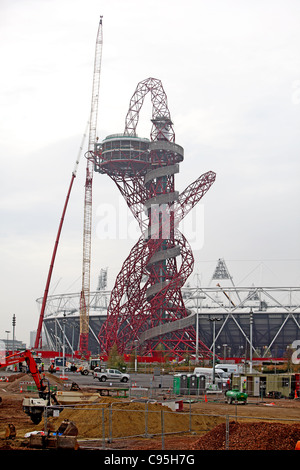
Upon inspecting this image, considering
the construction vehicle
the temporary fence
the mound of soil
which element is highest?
the mound of soil

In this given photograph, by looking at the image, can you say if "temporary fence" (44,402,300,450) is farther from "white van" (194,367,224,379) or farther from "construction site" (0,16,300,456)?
"white van" (194,367,224,379)

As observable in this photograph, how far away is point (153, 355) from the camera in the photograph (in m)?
121

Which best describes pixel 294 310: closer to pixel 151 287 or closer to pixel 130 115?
pixel 151 287

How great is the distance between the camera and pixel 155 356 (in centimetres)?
12012

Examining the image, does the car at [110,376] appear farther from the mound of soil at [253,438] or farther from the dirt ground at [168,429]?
the mound of soil at [253,438]

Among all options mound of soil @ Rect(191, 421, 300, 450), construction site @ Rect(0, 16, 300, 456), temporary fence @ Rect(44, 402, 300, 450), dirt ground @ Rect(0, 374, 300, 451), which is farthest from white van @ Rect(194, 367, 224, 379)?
mound of soil @ Rect(191, 421, 300, 450)

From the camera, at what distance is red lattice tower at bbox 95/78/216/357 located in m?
120

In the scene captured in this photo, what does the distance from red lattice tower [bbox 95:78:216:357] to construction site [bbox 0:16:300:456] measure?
26 cm

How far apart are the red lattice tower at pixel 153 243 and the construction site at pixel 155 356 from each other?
264 mm

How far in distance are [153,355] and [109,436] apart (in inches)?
3687

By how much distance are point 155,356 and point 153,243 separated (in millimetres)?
20990

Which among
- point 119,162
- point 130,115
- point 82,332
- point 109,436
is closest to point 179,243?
point 119,162

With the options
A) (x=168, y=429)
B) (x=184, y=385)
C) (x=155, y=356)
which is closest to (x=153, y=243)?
(x=155, y=356)

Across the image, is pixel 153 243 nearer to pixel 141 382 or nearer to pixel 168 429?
pixel 141 382
